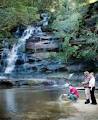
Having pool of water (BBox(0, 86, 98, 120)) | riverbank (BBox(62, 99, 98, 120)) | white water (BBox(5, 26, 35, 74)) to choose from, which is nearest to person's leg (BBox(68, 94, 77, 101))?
pool of water (BBox(0, 86, 98, 120))

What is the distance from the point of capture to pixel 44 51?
36875mm

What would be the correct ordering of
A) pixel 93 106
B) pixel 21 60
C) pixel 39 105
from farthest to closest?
pixel 21 60 < pixel 39 105 < pixel 93 106

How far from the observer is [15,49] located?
3878 cm

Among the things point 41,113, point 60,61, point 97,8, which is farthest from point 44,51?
point 41,113

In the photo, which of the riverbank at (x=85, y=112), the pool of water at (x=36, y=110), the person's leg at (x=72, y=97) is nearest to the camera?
the riverbank at (x=85, y=112)

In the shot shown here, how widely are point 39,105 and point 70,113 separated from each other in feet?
9.48

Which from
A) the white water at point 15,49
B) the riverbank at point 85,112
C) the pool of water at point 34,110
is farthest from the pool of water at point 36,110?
the white water at point 15,49

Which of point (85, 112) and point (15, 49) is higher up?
point (15, 49)

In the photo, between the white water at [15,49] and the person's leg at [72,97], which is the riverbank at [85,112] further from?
the white water at [15,49]

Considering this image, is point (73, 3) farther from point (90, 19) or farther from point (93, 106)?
point (93, 106)

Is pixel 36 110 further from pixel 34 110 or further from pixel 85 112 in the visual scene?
pixel 85 112

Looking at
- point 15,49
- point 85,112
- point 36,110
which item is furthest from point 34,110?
point 15,49

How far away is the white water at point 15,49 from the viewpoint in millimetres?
36219

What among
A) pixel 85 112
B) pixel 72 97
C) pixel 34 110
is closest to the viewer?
pixel 85 112
